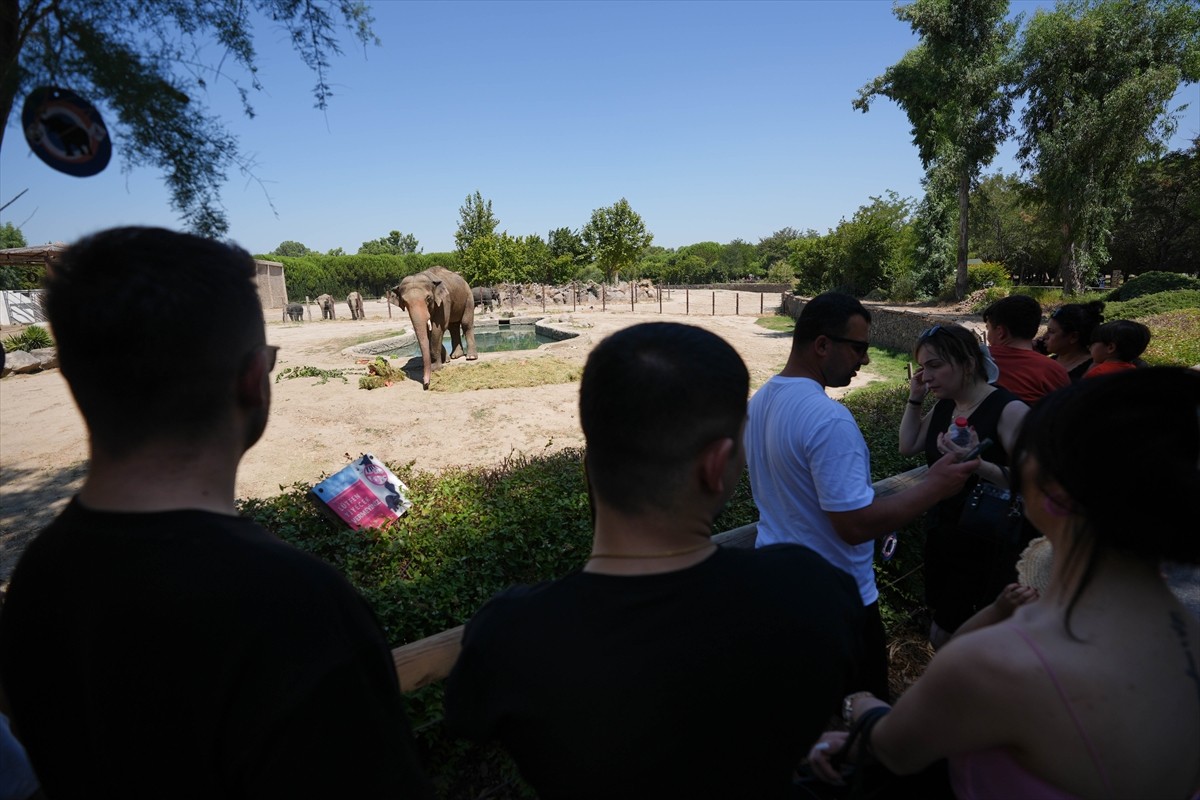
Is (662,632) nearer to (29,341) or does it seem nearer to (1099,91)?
(29,341)

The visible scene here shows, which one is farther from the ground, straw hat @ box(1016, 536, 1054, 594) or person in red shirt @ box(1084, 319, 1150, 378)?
person in red shirt @ box(1084, 319, 1150, 378)

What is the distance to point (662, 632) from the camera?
1046 millimetres

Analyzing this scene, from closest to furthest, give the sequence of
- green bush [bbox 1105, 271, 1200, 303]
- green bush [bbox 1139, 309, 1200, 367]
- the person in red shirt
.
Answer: the person in red shirt
green bush [bbox 1139, 309, 1200, 367]
green bush [bbox 1105, 271, 1200, 303]

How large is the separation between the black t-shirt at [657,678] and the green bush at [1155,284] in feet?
88.6

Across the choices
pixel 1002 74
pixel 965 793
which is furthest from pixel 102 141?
pixel 1002 74

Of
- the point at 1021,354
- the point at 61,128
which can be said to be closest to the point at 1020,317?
the point at 1021,354

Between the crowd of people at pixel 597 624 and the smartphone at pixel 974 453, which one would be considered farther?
the smartphone at pixel 974 453

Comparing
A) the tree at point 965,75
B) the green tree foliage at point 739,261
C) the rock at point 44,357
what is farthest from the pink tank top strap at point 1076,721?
the green tree foliage at point 739,261

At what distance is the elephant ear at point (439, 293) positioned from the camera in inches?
583

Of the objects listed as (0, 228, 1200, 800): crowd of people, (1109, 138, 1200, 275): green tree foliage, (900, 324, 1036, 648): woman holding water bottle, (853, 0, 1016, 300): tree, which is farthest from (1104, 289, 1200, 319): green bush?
(1109, 138, 1200, 275): green tree foliage

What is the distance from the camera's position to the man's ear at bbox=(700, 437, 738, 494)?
1.17 meters

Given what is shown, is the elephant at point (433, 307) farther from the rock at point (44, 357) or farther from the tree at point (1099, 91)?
the tree at point (1099, 91)

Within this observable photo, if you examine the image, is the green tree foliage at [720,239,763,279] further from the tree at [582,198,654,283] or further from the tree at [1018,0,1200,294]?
the tree at [1018,0,1200,294]

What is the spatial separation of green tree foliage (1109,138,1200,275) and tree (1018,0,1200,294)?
15176 millimetres
